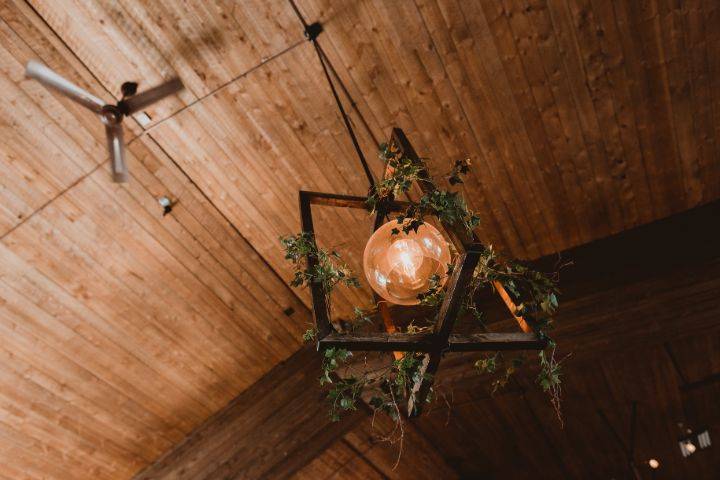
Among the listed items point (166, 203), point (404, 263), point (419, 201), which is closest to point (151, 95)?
point (166, 203)

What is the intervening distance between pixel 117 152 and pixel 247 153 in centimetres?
98

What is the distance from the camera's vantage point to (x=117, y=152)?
279 centimetres

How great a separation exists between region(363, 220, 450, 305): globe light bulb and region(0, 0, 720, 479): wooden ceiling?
167 centimetres

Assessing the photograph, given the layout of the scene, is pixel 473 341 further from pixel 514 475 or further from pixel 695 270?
pixel 514 475

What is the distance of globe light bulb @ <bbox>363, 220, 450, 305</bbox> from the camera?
82.0 inches

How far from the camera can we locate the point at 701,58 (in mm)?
3363

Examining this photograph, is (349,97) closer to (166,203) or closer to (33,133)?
(166,203)

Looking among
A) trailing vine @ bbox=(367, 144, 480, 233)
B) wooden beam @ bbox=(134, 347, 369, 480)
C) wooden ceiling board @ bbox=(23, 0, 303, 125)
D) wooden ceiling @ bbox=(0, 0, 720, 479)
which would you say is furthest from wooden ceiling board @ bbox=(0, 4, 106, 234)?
wooden beam @ bbox=(134, 347, 369, 480)

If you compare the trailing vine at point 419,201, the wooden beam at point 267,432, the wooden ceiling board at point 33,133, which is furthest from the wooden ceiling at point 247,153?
the trailing vine at point 419,201

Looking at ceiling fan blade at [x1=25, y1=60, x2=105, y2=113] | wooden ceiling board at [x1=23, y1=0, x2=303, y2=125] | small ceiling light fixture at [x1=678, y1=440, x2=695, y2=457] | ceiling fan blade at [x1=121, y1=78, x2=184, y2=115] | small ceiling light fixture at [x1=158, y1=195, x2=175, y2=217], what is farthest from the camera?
small ceiling light fixture at [x1=678, y1=440, x2=695, y2=457]

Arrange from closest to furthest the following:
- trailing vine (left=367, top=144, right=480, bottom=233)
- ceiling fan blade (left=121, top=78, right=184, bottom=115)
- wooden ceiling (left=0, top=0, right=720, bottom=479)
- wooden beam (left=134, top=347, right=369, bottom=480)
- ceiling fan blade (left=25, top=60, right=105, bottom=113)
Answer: trailing vine (left=367, top=144, right=480, bottom=233) < ceiling fan blade (left=25, top=60, right=105, bottom=113) < ceiling fan blade (left=121, top=78, right=184, bottom=115) < wooden ceiling (left=0, top=0, right=720, bottom=479) < wooden beam (left=134, top=347, right=369, bottom=480)

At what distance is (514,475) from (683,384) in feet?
9.20

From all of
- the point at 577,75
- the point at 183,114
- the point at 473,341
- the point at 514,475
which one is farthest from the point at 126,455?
the point at 514,475

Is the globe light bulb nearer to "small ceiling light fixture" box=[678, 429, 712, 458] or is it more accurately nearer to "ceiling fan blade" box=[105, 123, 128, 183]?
"ceiling fan blade" box=[105, 123, 128, 183]
